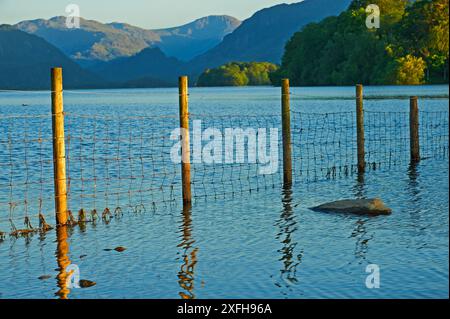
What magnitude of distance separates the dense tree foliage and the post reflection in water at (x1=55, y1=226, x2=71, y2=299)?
97836 mm

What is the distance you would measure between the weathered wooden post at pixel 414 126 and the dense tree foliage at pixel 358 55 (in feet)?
273

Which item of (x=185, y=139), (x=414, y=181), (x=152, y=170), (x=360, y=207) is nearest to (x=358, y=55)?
(x=152, y=170)

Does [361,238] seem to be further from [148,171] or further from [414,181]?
[148,171]

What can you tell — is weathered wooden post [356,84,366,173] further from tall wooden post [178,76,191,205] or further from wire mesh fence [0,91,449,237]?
tall wooden post [178,76,191,205]

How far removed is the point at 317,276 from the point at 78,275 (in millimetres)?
4130

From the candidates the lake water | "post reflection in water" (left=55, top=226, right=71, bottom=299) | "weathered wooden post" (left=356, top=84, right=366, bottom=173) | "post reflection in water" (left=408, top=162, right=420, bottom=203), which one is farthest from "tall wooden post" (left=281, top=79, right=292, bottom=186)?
"post reflection in water" (left=55, top=226, right=71, bottom=299)

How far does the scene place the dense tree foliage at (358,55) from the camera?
137250 mm

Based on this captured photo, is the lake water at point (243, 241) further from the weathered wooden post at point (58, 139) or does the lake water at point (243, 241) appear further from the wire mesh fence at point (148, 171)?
the weathered wooden post at point (58, 139)

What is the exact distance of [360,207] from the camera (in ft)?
58.7

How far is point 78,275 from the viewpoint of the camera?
43.1 feet

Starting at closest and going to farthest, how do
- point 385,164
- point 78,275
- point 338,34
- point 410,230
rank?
point 78,275, point 410,230, point 385,164, point 338,34
